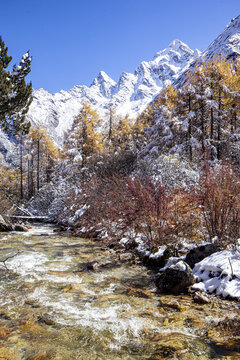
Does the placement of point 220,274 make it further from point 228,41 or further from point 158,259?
point 228,41

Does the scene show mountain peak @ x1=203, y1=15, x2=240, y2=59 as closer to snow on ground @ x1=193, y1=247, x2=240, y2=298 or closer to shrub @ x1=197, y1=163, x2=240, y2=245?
shrub @ x1=197, y1=163, x2=240, y2=245

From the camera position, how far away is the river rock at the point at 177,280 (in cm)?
484

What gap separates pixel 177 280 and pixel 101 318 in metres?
1.84

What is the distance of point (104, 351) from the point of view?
2.97 m

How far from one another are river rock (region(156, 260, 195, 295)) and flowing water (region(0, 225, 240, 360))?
0.77 feet

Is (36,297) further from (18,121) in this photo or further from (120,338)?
(18,121)

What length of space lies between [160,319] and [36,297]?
2.41 meters

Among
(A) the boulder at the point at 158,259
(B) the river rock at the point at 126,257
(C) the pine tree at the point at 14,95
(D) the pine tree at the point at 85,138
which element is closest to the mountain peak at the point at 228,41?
(D) the pine tree at the point at 85,138

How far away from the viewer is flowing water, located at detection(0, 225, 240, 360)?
9.61 feet

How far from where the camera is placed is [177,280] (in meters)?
4.88

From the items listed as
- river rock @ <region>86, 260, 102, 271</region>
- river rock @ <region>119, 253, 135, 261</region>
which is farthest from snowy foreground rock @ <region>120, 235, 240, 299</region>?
river rock @ <region>119, 253, 135, 261</region>

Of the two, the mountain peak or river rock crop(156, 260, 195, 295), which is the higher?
the mountain peak

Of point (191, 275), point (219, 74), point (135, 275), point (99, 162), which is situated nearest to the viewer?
point (191, 275)

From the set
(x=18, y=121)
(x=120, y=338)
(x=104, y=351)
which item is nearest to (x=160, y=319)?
(x=120, y=338)
